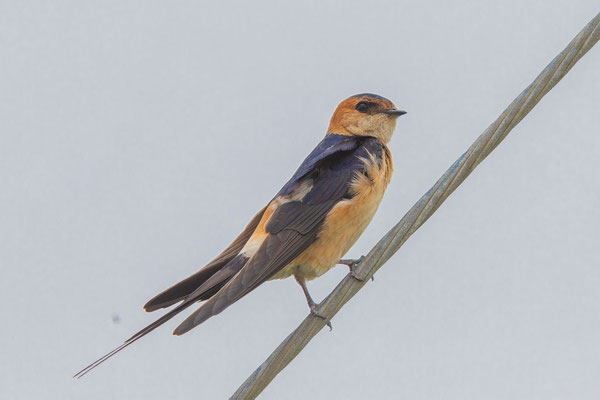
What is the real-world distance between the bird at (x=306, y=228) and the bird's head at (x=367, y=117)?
300 mm

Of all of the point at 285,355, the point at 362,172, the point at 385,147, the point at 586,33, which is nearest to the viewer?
the point at 586,33

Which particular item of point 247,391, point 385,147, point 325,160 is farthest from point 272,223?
point 247,391

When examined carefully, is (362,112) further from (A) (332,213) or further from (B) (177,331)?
(B) (177,331)

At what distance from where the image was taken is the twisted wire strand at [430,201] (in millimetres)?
3236

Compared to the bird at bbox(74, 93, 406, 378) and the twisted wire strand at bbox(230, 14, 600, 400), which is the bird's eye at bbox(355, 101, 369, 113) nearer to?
the bird at bbox(74, 93, 406, 378)

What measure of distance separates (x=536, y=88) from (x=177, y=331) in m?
1.66

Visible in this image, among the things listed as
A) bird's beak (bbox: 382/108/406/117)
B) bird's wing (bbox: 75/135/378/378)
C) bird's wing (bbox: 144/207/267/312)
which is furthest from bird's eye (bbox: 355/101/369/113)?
bird's wing (bbox: 144/207/267/312)

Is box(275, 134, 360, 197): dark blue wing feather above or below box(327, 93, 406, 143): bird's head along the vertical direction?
below

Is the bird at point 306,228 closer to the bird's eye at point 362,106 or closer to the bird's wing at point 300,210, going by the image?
the bird's wing at point 300,210

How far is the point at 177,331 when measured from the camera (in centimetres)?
380

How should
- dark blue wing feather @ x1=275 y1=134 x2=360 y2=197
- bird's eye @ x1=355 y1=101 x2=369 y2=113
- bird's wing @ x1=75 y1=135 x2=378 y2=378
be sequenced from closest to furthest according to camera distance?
1. bird's wing @ x1=75 y1=135 x2=378 y2=378
2. dark blue wing feather @ x1=275 y1=134 x2=360 y2=197
3. bird's eye @ x1=355 y1=101 x2=369 y2=113

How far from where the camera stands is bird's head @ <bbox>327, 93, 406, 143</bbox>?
550 cm

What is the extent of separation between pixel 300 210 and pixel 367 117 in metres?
1.05

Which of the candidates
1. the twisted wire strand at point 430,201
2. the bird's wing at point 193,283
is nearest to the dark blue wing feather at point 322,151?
the bird's wing at point 193,283
